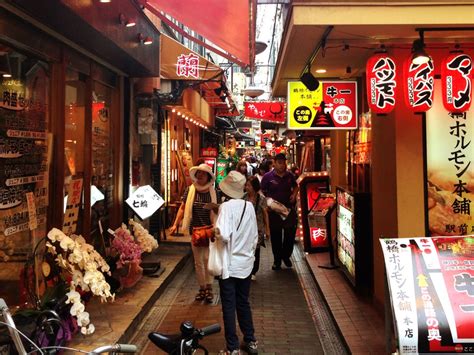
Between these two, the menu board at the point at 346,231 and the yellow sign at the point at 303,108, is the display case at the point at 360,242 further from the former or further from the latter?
the yellow sign at the point at 303,108

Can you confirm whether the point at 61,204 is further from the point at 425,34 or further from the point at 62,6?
the point at 425,34

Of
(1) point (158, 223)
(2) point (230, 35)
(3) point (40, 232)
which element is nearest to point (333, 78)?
(2) point (230, 35)

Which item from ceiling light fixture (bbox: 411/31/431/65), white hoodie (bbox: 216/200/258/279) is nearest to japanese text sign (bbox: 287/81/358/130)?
ceiling light fixture (bbox: 411/31/431/65)

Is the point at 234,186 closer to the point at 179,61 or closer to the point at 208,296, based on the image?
the point at 208,296

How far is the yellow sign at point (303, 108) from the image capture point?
8117mm

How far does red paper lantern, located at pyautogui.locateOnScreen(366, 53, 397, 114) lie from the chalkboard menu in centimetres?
421

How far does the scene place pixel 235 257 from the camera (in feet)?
16.1

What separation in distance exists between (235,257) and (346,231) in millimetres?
3706

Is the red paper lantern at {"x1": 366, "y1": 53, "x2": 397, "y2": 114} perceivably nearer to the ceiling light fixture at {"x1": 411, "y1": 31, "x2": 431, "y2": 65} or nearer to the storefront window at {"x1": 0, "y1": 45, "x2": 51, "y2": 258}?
the ceiling light fixture at {"x1": 411, "y1": 31, "x2": 431, "y2": 65}

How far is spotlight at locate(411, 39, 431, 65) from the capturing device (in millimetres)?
4852

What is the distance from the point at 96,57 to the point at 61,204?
2.64m

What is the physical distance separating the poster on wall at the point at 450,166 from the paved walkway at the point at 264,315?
7.74 ft

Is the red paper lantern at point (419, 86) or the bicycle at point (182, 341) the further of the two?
the red paper lantern at point (419, 86)


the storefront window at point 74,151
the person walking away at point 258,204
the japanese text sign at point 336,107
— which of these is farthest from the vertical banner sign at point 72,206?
the japanese text sign at point 336,107
